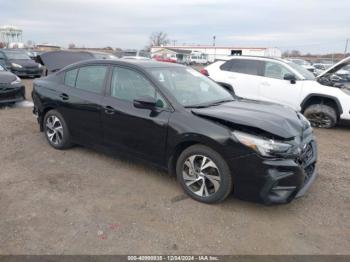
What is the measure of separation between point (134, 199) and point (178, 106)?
4.07 feet

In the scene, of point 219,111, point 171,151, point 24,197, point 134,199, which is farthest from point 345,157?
point 24,197

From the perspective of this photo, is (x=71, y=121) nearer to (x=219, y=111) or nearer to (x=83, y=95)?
(x=83, y=95)

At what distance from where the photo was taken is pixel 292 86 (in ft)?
25.9

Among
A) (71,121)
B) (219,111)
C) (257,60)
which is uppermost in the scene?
(257,60)

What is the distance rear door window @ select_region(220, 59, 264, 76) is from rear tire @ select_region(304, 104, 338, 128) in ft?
5.22

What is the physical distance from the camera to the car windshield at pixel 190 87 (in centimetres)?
411

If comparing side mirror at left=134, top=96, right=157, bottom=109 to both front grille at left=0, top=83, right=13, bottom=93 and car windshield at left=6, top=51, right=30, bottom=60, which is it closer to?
front grille at left=0, top=83, right=13, bottom=93

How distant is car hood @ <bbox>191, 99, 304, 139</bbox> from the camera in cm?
344

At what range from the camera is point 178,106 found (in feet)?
12.7

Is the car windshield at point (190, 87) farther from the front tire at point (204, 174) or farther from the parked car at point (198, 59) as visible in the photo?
the parked car at point (198, 59)

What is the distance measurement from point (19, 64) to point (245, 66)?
12474mm

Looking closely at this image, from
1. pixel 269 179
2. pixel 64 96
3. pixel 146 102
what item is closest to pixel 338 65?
pixel 269 179

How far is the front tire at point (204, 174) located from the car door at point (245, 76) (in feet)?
16.9

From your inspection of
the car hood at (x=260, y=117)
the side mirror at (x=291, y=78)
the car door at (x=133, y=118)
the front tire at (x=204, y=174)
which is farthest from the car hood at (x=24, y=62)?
the front tire at (x=204, y=174)
